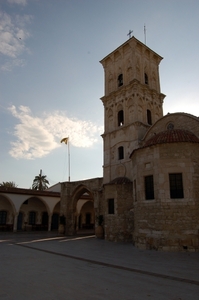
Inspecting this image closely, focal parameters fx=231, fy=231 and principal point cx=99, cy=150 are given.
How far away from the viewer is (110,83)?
2448 cm

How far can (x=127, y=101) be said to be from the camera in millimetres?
21547

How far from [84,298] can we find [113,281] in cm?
151

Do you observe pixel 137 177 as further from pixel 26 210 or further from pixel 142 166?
pixel 26 210

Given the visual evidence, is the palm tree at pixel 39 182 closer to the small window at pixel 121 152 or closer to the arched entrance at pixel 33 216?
the arched entrance at pixel 33 216

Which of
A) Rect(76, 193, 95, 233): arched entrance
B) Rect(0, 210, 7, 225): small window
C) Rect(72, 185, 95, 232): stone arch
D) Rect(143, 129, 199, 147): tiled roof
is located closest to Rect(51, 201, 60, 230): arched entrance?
Rect(72, 185, 95, 232): stone arch

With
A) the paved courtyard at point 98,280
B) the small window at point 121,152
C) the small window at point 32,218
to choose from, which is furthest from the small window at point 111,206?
the small window at point 32,218

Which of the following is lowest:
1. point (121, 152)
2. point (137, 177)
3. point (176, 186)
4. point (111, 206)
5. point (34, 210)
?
point (34, 210)

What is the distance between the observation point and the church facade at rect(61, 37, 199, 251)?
12.0m

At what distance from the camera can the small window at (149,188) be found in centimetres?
1303

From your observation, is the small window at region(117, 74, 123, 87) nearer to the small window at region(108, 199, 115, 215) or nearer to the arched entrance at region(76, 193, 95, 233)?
the small window at region(108, 199, 115, 215)

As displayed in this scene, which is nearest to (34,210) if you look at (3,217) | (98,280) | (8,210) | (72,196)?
(8,210)

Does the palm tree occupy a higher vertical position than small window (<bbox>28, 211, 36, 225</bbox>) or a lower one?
higher

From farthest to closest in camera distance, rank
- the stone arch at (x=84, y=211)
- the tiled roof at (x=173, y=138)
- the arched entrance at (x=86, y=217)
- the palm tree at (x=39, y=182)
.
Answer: the palm tree at (x=39, y=182)
the arched entrance at (x=86, y=217)
the stone arch at (x=84, y=211)
the tiled roof at (x=173, y=138)

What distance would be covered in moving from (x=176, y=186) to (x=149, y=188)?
1523 millimetres
